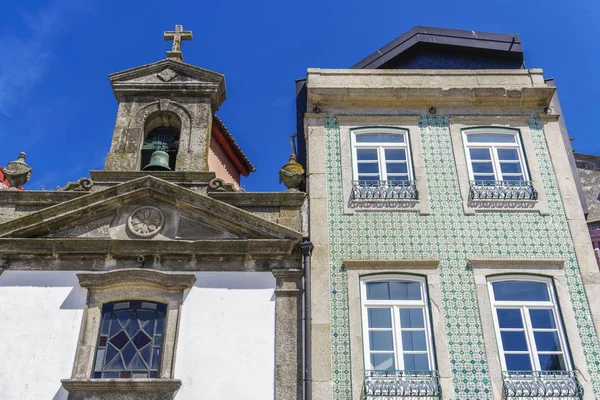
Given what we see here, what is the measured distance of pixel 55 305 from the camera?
29.8ft

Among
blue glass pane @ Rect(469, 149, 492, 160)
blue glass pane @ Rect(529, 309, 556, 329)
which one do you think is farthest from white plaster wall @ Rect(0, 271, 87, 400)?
blue glass pane @ Rect(469, 149, 492, 160)

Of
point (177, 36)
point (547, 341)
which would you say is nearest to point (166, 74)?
point (177, 36)

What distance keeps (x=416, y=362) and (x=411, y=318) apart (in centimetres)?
64

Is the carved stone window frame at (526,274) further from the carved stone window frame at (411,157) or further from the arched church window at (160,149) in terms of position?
the arched church window at (160,149)

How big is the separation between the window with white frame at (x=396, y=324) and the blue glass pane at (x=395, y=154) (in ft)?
7.58

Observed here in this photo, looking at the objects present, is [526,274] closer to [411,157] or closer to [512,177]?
[512,177]

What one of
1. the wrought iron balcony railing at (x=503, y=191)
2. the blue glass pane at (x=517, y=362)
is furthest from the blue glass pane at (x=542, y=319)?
the wrought iron balcony railing at (x=503, y=191)

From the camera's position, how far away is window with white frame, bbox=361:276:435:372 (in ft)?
28.7

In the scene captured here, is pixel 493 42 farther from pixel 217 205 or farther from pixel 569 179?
pixel 217 205

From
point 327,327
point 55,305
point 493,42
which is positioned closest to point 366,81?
point 493,42

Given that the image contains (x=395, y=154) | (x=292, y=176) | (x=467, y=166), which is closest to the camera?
(x=292, y=176)

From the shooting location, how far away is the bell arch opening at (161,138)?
11.2 metres

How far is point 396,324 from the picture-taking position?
8992 millimetres

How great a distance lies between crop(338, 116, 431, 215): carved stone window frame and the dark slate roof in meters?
2.57
